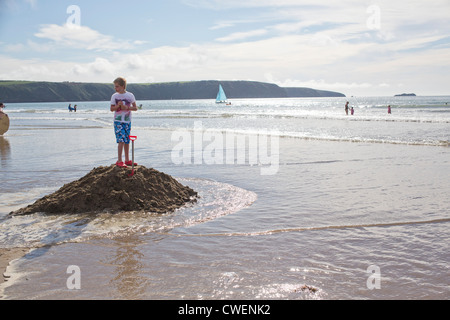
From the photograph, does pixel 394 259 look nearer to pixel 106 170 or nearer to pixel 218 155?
pixel 106 170

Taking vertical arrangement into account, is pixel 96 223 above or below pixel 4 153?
below

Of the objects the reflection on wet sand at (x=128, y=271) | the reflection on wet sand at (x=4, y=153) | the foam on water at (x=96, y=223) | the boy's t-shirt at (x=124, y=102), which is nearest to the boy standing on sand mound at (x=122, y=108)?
the boy's t-shirt at (x=124, y=102)

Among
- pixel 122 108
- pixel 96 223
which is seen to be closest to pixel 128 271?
pixel 96 223

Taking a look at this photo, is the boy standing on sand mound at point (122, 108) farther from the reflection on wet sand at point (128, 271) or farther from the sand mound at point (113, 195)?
the reflection on wet sand at point (128, 271)

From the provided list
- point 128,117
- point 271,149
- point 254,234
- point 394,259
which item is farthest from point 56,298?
point 271,149

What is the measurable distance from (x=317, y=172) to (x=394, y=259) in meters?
5.73

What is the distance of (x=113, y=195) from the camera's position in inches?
256

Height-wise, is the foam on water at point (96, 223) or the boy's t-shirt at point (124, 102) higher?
the boy's t-shirt at point (124, 102)

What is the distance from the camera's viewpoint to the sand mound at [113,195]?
6.36 m

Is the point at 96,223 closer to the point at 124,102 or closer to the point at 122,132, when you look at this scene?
the point at 122,132

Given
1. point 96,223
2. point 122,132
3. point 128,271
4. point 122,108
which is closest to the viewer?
point 128,271

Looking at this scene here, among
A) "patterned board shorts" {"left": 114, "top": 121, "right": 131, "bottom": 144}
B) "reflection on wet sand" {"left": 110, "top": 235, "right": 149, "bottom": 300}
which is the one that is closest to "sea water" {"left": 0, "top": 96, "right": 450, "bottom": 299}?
"reflection on wet sand" {"left": 110, "top": 235, "right": 149, "bottom": 300}

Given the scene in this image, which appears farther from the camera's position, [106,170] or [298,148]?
[298,148]

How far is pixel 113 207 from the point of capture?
251 inches
